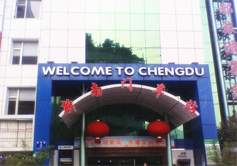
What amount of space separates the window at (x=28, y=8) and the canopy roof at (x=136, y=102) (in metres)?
8.11

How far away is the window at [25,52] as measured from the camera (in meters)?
23.7

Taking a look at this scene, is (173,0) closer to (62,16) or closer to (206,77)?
(206,77)

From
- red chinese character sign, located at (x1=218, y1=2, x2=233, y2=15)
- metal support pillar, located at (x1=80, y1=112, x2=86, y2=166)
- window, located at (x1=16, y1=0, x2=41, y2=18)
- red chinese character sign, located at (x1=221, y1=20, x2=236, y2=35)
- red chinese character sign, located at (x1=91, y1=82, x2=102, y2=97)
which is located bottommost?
metal support pillar, located at (x1=80, y1=112, x2=86, y2=166)

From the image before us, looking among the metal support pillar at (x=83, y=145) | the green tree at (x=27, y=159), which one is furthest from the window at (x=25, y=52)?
the green tree at (x=27, y=159)

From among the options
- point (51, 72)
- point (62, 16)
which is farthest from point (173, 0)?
point (51, 72)

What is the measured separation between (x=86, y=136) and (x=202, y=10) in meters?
14.6

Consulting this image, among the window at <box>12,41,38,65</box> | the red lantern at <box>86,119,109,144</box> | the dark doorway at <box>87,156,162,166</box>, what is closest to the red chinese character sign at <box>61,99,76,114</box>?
the red lantern at <box>86,119,109,144</box>

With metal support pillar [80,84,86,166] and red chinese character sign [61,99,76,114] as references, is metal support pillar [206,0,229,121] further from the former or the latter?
→ red chinese character sign [61,99,76,114]

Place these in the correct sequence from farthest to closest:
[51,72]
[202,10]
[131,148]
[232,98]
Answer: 1. [202,10]
2. [232,98]
3. [131,148]
4. [51,72]

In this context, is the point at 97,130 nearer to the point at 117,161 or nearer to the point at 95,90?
the point at 95,90

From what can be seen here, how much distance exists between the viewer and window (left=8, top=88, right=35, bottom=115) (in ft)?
74.6

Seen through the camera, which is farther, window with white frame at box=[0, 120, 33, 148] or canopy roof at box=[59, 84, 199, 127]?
window with white frame at box=[0, 120, 33, 148]

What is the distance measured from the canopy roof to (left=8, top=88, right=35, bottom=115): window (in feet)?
9.59

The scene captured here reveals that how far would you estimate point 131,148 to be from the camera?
23578 millimetres
